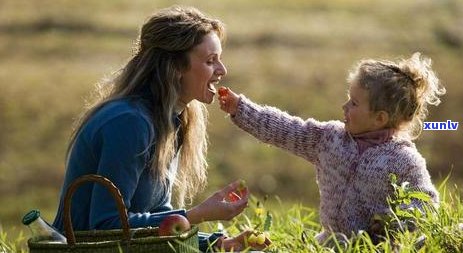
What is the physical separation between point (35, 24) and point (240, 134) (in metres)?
5.25

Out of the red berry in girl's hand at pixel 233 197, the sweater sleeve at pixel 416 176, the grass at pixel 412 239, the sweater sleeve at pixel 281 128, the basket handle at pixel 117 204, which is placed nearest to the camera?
the basket handle at pixel 117 204

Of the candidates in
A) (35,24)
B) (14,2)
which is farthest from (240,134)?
(14,2)

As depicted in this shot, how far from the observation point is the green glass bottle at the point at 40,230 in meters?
5.21

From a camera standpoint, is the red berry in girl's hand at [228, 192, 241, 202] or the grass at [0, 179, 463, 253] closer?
the grass at [0, 179, 463, 253]

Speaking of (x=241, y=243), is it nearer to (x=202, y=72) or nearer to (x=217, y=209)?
(x=217, y=209)

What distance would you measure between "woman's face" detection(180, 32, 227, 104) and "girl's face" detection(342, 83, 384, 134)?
542 millimetres

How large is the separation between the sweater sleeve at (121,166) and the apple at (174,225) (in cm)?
22

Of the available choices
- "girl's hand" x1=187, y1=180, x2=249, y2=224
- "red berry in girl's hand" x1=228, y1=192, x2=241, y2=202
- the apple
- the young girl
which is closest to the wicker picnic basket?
→ the apple

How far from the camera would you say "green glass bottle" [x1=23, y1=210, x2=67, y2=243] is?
5211 millimetres

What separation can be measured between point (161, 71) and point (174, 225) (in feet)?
2.68

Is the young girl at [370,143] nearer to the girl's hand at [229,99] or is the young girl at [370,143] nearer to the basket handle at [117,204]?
the girl's hand at [229,99]

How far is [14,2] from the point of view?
2175 cm

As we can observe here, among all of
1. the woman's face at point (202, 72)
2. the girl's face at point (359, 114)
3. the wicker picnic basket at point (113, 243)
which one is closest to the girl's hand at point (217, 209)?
the wicker picnic basket at point (113, 243)

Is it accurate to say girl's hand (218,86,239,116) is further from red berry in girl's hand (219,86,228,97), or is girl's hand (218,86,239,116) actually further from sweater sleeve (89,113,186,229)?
sweater sleeve (89,113,186,229)
